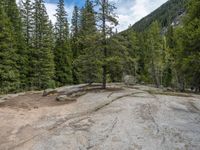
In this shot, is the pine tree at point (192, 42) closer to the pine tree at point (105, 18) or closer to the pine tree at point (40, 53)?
the pine tree at point (105, 18)

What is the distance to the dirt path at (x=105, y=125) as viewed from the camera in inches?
394

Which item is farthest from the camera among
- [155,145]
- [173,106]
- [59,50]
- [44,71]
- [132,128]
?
[59,50]

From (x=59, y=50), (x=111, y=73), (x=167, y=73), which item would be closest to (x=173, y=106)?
(x=111, y=73)

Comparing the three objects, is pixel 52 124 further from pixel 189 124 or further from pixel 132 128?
pixel 189 124

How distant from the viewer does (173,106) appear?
1580 centimetres

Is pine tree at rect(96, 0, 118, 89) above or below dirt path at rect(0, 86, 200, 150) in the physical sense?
above

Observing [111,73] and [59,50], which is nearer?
[111,73]

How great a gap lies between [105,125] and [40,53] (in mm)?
31468

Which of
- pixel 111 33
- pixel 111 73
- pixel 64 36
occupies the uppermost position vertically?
pixel 64 36

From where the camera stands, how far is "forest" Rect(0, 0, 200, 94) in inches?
954

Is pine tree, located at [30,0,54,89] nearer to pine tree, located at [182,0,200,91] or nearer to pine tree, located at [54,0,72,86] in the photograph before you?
pine tree, located at [54,0,72,86]

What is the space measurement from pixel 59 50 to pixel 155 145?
41753 millimetres

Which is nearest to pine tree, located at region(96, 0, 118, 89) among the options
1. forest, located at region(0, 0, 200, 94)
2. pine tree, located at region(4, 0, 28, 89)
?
forest, located at region(0, 0, 200, 94)

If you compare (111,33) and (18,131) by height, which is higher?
(111,33)
